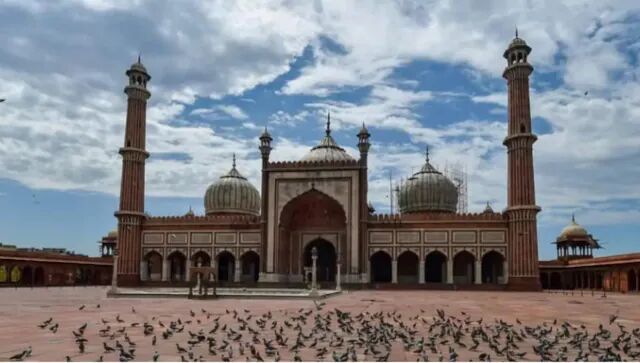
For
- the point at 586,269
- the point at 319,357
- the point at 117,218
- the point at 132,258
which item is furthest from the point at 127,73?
the point at 319,357

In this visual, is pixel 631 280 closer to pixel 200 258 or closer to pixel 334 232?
pixel 334 232

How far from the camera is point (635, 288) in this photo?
3312 centimetres

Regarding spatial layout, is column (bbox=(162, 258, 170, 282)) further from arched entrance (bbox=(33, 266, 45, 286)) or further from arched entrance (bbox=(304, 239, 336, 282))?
arched entrance (bbox=(33, 266, 45, 286))

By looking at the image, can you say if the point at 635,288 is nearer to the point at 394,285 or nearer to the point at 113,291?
the point at 394,285

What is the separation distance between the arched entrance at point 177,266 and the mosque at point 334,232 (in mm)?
64

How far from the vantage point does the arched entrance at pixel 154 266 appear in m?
37.2

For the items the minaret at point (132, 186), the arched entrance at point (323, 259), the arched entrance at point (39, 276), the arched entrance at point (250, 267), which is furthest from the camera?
the arched entrance at point (39, 276)

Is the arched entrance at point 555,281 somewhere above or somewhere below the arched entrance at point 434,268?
below

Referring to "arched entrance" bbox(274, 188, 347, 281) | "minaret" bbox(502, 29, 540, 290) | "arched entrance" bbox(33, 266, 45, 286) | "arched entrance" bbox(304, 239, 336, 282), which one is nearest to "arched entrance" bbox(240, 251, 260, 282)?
"arched entrance" bbox(274, 188, 347, 281)

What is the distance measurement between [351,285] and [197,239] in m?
10.1

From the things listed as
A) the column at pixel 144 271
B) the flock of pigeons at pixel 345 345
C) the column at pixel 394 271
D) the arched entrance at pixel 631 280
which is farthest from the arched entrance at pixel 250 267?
the flock of pigeons at pixel 345 345

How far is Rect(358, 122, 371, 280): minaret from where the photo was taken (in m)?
33.2

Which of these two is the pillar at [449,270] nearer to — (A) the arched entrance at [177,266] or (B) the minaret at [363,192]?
(B) the minaret at [363,192]

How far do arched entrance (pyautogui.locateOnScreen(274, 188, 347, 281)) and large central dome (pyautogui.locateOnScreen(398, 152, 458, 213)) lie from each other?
763 centimetres
